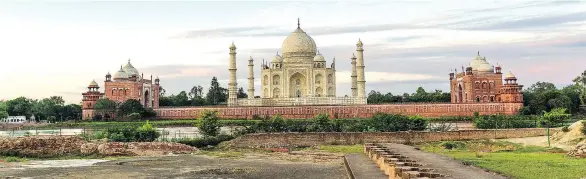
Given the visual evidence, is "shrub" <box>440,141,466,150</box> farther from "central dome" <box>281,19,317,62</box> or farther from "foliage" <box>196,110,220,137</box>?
"central dome" <box>281,19,317,62</box>

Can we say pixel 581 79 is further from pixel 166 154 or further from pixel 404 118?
pixel 166 154

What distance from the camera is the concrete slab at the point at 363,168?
16422 millimetres

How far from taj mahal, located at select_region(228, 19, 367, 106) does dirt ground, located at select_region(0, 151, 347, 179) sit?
41.7 m

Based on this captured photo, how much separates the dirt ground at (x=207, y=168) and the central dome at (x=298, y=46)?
44.5 m

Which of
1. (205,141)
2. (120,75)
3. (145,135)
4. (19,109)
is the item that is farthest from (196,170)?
(19,109)

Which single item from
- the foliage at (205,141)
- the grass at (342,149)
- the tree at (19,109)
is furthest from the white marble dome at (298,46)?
the grass at (342,149)

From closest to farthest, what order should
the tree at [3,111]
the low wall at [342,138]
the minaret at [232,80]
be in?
the low wall at [342,138] < the tree at [3,111] < the minaret at [232,80]

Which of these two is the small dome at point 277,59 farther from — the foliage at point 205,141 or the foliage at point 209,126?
the foliage at point 205,141

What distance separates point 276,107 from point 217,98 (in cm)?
2950

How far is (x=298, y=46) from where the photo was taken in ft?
234

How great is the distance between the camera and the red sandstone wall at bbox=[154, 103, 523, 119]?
58656 mm

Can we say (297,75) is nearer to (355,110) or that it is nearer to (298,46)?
(298,46)

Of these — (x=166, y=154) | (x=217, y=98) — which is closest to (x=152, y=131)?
(x=166, y=154)

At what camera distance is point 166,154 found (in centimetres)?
2862
